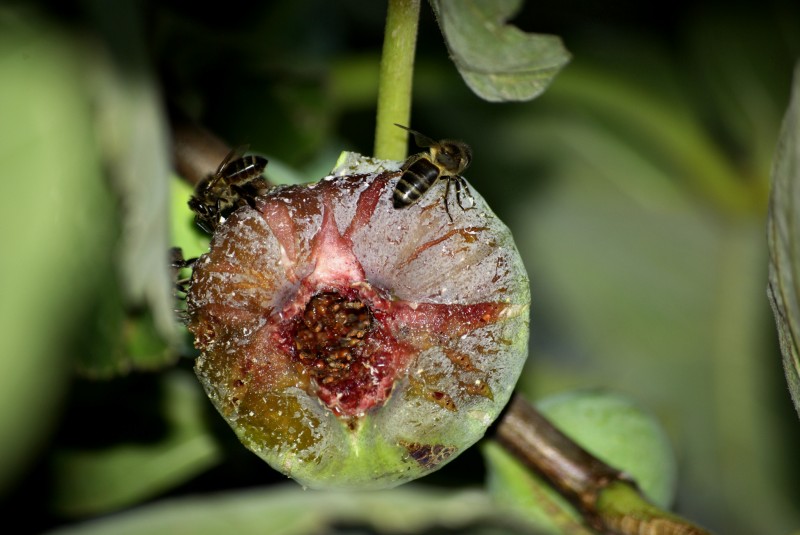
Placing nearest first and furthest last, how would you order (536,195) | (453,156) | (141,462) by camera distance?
1. (453,156)
2. (141,462)
3. (536,195)

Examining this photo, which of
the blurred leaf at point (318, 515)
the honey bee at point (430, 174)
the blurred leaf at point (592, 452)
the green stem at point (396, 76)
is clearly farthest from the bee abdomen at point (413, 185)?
the blurred leaf at point (592, 452)

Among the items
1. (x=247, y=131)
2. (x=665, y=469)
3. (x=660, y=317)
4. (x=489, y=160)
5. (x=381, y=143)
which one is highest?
(x=381, y=143)

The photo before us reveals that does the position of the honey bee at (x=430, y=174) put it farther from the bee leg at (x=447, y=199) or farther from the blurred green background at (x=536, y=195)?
the blurred green background at (x=536, y=195)

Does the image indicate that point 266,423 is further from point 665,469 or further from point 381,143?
point 665,469

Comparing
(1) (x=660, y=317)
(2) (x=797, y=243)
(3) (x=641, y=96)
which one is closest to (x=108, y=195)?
(2) (x=797, y=243)

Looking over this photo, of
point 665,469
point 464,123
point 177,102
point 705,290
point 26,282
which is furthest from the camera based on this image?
point 705,290

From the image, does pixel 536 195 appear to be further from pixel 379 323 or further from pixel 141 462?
pixel 379 323

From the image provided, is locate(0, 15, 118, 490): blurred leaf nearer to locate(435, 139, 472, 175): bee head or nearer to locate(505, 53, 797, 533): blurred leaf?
locate(435, 139, 472, 175): bee head

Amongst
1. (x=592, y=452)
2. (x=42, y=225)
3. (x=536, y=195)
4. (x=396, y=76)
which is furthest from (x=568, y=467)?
(x=536, y=195)
